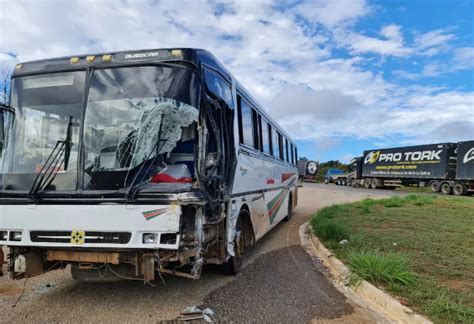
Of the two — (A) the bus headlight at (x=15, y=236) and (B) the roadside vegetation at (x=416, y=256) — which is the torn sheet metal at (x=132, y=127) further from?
(B) the roadside vegetation at (x=416, y=256)

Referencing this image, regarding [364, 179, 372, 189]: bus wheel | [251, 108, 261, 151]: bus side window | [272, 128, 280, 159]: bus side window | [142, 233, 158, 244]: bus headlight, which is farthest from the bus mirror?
[364, 179, 372, 189]: bus wheel

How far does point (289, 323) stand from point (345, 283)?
172cm

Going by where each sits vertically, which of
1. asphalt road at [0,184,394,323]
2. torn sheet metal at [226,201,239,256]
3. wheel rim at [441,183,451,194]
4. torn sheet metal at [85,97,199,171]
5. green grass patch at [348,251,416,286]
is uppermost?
torn sheet metal at [85,97,199,171]

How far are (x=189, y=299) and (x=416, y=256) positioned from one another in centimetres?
429

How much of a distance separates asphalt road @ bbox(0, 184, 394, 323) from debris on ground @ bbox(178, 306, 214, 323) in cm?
9

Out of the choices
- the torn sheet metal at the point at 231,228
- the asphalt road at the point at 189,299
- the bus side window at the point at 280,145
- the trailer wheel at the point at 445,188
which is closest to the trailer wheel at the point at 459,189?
the trailer wheel at the point at 445,188

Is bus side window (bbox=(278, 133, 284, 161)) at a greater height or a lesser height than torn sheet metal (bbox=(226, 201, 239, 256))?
greater

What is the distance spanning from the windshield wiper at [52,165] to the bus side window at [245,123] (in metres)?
2.68

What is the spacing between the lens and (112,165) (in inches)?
167

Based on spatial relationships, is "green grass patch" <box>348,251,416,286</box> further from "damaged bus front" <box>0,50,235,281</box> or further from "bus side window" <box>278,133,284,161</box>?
"bus side window" <box>278,133,284,161</box>

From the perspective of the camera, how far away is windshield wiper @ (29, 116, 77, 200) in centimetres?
429

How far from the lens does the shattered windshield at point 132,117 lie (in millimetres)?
4246

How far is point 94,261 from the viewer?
4258 millimetres

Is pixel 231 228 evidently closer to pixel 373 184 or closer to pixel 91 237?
pixel 91 237
